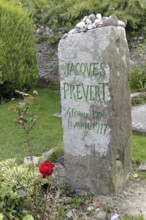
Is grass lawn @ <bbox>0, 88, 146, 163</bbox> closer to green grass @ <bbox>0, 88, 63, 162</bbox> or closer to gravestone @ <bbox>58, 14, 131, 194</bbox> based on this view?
green grass @ <bbox>0, 88, 63, 162</bbox>

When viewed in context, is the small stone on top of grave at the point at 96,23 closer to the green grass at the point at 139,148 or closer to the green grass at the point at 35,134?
the green grass at the point at 35,134

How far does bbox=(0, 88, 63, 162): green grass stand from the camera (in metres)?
5.46

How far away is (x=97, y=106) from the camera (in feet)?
12.1

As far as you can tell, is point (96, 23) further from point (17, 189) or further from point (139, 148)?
point (139, 148)

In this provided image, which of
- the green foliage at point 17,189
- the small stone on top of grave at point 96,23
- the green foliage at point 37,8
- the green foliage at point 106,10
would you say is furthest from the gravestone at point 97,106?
the green foliage at point 37,8

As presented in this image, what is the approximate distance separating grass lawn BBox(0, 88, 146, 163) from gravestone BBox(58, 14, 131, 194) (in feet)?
2.38

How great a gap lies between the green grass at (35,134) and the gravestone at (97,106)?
73 centimetres

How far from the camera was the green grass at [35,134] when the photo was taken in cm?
546

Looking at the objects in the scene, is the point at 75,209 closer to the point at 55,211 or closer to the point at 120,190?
the point at 55,211

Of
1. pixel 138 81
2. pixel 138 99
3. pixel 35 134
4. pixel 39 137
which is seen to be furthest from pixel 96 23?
pixel 138 81

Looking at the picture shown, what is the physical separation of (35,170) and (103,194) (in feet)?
2.73

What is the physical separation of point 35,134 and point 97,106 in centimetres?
267

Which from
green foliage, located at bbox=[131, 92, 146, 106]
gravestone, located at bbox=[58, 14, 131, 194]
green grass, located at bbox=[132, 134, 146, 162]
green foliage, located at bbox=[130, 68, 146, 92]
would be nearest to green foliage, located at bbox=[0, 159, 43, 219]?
gravestone, located at bbox=[58, 14, 131, 194]

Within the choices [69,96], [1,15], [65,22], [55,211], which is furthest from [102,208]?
[65,22]
